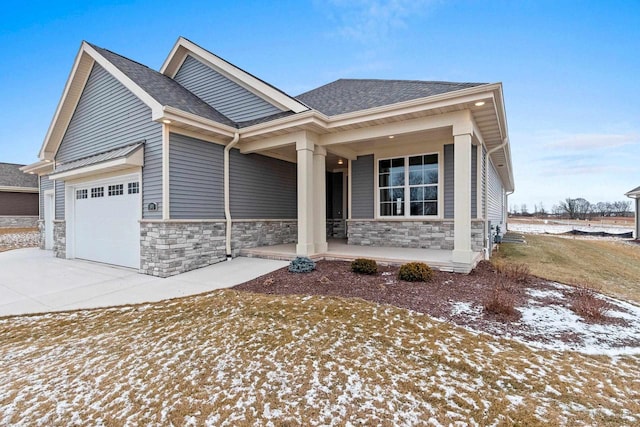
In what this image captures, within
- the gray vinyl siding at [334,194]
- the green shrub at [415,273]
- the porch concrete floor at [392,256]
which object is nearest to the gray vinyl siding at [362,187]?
the porch concrete floor at [392,256]

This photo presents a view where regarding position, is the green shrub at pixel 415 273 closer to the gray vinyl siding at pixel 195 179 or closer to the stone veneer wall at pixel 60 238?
the gray vinyl siding at pixel 195 179

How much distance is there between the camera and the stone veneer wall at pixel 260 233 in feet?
28.6

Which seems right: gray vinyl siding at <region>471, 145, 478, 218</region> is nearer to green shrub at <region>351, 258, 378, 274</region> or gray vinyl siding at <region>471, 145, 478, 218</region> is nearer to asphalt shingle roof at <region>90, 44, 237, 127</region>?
green shrub at <region>351, 258, 378, 274</region>

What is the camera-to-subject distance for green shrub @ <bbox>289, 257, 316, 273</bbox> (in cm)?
685

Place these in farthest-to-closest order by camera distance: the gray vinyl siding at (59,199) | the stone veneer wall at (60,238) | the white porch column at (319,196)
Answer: the gray vinyl siding at (59,199)
the stone veneer wall at (60,238)
the white porch column at (319,196)

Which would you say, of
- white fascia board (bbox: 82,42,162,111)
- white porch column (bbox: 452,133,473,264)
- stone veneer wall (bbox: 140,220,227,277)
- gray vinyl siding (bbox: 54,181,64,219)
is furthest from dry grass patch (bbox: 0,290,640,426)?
gray vinyl siding (bbox: 54,181,64,219)

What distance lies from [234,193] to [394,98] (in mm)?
5129

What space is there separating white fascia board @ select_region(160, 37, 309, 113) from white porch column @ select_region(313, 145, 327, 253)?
4.37 ft

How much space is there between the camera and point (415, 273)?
6.00m

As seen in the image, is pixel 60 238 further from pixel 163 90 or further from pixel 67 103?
pixel 163 90

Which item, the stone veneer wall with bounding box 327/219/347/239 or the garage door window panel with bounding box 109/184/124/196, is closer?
the garage door window panel with bounding box 109/184/124/196

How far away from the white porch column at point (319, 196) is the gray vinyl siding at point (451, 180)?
3.57 meters

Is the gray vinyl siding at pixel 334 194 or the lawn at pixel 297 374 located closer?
the lawn at pixel 297 374

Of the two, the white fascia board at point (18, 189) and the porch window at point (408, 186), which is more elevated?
the white fascia board at point (18, 189)
